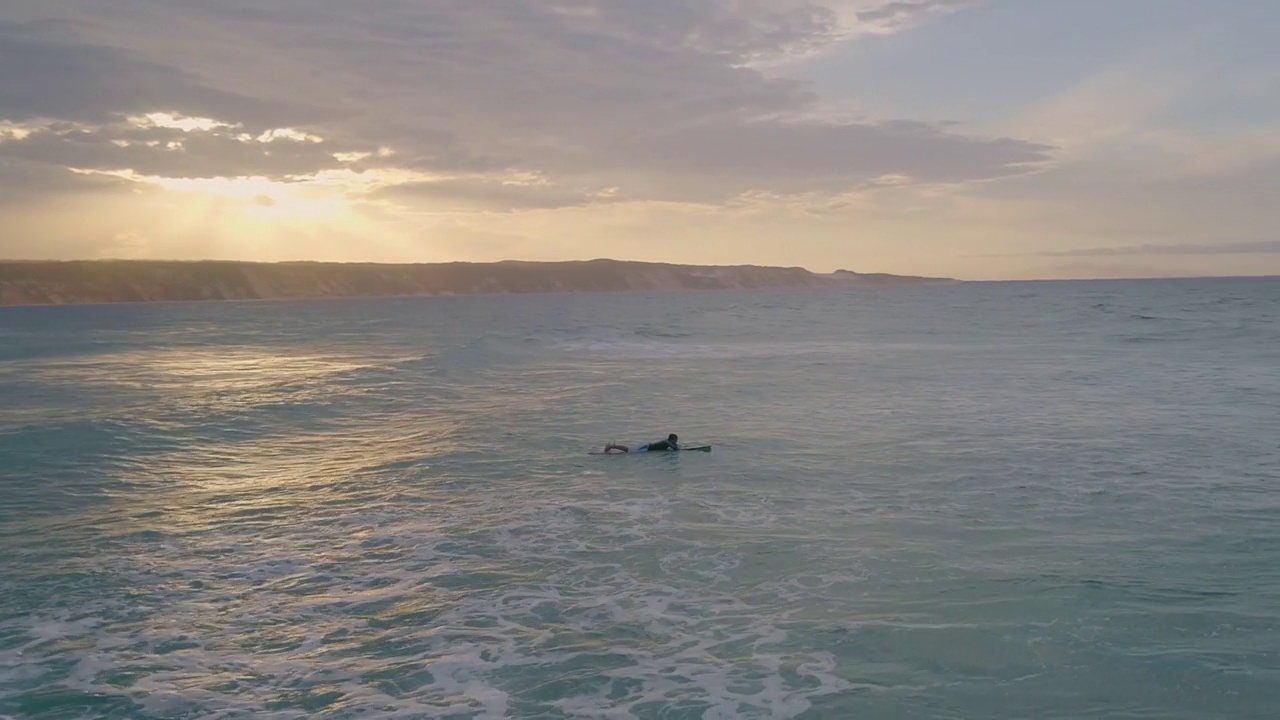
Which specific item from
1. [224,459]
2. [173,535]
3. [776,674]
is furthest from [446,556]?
[224,459]

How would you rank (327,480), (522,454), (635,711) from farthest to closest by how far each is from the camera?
1. (522,454)
2. (327,480)
3. (635,711)

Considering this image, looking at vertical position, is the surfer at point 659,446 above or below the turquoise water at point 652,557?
above

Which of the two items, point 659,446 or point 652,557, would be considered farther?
point 659,446

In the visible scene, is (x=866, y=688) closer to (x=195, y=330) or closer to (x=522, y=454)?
(x=522, y=454)

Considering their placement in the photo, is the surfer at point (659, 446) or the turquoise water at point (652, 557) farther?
the surfer at point (659, 446)

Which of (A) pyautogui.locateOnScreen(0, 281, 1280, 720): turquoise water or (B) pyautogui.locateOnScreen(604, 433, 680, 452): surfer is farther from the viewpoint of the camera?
(B) pyautogui.locateOnScreen(604, 433, 680, 452): surfer

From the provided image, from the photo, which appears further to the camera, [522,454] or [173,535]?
[522,454]

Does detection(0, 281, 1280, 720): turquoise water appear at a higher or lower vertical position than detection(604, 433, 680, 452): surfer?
lower

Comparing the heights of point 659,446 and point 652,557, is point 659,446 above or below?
above
